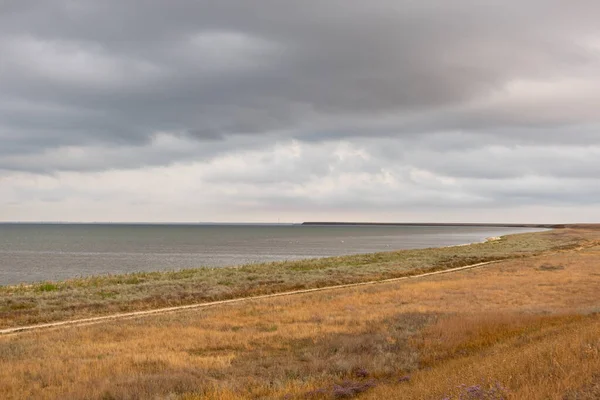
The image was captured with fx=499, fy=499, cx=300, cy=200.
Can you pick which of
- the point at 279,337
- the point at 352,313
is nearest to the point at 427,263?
the point at 352,313

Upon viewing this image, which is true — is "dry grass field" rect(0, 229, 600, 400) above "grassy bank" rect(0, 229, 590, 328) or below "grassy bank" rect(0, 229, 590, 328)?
above

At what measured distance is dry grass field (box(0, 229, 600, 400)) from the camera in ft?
36.2

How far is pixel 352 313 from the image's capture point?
25656 mm

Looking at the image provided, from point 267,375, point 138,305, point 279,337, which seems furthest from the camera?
point 138,305

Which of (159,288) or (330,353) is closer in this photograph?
(330,353)

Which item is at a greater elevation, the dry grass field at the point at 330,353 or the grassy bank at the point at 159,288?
the dry grass field at the point at 330,353

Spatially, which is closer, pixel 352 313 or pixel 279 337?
pixel 279 337

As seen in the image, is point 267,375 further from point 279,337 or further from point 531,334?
point 531,334

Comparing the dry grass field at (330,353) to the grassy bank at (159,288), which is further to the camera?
the grassy bank at (159,288)

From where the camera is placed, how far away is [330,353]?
17266 mm

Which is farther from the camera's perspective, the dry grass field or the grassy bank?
the grassy bank

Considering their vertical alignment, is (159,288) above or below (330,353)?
below

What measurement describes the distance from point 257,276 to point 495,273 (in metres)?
22.2

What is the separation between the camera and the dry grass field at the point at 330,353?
1105 cm
